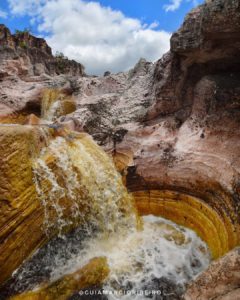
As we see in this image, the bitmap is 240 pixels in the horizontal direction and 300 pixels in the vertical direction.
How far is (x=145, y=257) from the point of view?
4.84 meters

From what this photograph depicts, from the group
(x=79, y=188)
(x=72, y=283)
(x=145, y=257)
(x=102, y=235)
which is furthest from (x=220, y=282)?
(x=79, y=188)

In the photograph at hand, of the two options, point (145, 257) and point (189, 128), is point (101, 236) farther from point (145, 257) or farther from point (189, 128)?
point (189, 128)

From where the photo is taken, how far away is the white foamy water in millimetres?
4340

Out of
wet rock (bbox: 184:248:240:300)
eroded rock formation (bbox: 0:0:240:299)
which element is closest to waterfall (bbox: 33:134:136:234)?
eroded rock formation (bbox: 0:0:240:299)

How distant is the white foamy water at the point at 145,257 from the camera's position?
4340 mm

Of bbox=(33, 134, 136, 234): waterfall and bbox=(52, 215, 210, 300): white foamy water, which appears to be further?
bbox=(33, 134, 136, 234): waterfall

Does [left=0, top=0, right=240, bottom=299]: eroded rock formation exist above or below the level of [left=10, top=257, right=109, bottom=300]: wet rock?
above

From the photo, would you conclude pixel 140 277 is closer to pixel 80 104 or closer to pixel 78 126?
pixel 78 126

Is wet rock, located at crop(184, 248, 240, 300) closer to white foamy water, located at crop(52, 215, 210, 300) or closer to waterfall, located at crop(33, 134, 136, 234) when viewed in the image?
white foamy water, located at crop(52, 215, 210, 300)

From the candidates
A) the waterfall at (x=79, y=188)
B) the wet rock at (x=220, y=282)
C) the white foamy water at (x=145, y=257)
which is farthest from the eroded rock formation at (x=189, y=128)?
the wet rock at (x=220, y=282)

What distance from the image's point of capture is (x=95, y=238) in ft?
17.5

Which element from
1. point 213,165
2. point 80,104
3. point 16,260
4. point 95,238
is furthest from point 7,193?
point 80,104

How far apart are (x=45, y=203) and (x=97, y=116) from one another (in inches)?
158

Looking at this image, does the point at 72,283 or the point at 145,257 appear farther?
the point at 145,257
